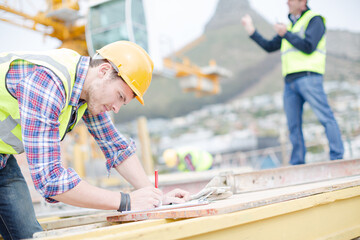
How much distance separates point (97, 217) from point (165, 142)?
251ft

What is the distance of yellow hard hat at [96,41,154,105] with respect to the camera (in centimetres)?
193

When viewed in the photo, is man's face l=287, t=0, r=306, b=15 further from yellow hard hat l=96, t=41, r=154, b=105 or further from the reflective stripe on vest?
the reflective stripe on vest

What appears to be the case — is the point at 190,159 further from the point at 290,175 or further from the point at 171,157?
the point at 290,175

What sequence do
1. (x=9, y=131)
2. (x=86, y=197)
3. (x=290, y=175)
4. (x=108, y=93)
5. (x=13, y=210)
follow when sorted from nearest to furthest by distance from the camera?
(x=86, y=197), (x=9, y=131), (x=108, y=93), (x=13, y=210), (x=290, y=175)

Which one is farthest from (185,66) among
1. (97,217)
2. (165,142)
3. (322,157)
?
(165,142)

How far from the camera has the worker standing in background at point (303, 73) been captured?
379 centimetres

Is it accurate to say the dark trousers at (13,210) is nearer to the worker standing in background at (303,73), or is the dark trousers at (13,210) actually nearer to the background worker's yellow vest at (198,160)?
the worker standing in background at (303,73)

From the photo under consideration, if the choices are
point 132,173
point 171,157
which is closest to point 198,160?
point 171,157

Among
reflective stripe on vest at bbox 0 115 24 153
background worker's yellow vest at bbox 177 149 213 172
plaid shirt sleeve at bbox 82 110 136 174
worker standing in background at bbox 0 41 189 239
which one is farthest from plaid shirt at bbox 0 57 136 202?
background worker's yellow vest at bbox 177 149 213 172

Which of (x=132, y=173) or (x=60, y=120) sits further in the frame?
(x=132, y=173)

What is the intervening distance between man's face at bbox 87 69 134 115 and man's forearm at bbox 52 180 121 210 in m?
0.46

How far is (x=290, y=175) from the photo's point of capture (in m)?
2.91

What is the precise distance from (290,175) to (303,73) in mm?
1484

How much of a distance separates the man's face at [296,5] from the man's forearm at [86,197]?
3.30m
